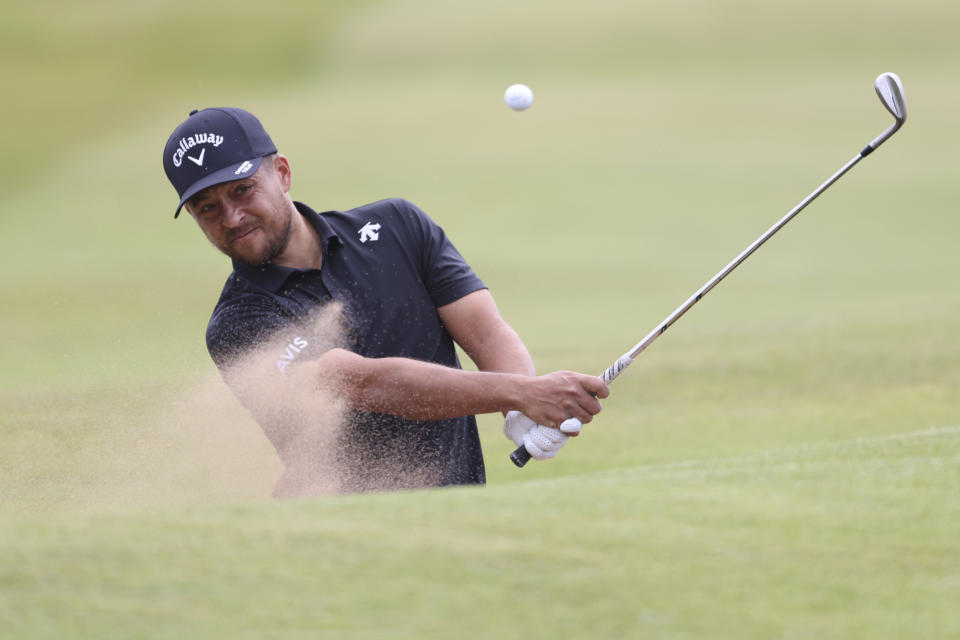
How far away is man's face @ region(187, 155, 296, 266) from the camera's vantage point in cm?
317

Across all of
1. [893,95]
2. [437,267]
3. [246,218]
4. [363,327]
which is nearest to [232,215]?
[246,218]

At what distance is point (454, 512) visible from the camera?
6.54 feet

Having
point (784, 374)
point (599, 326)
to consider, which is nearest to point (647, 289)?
point (599, 326)

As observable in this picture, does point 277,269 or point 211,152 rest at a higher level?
point 211,152

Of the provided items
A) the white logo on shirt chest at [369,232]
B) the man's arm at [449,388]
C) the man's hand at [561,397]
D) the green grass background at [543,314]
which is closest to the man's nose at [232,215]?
the white logo on shirt chest at [369,232]

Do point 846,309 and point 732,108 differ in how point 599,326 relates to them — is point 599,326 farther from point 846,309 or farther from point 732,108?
point 732,108

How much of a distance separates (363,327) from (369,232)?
0.97 ft

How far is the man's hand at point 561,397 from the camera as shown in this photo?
293 centimetres

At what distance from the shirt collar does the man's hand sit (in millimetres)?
682

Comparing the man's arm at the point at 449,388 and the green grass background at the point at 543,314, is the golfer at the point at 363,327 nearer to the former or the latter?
the man's arm at the point at 449,388

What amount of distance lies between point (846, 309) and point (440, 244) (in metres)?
5.39

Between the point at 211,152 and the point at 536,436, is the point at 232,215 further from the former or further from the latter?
the point at 536,436

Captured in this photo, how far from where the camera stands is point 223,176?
3137 mm

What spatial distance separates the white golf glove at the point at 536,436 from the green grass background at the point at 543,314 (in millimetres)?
323
